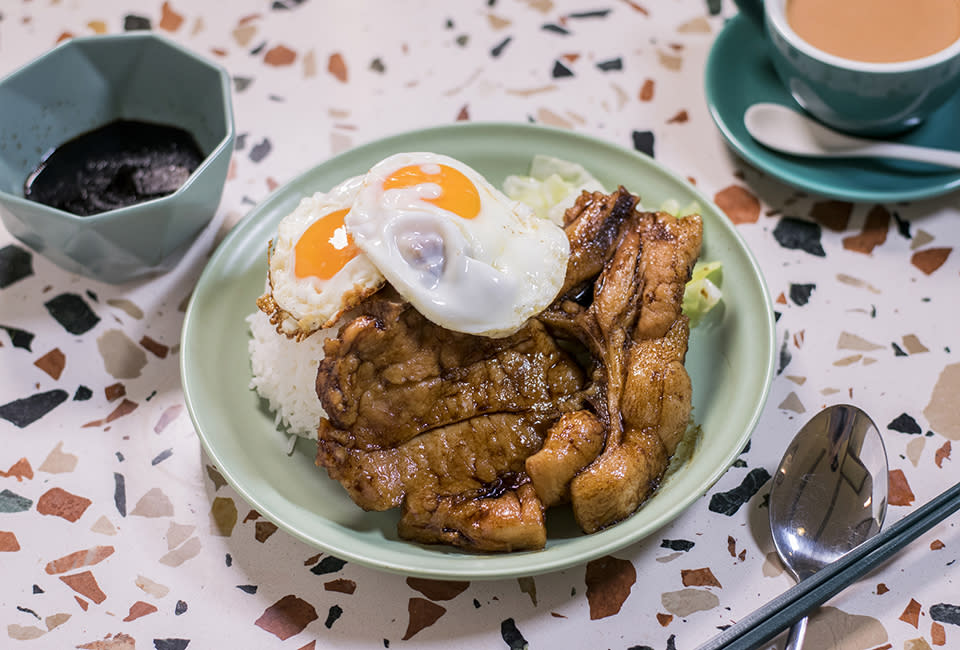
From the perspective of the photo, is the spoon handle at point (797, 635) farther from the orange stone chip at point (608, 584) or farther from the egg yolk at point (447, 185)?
the egg yolk at point (447, 185)

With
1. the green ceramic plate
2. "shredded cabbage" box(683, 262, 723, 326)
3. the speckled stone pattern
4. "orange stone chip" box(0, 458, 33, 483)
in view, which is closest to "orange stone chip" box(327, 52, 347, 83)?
the speckled stone pattern

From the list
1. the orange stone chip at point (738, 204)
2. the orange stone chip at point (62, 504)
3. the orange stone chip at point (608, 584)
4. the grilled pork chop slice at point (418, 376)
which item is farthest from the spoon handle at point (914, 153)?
the orange stone chip at point (62, 504)

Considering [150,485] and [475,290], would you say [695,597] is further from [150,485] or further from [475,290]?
[150,485]

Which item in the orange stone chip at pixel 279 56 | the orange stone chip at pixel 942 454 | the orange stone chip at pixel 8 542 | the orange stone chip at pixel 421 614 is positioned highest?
the orange stone chip at pixel 279 56

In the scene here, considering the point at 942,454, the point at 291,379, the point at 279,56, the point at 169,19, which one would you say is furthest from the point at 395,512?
the point at 169,19

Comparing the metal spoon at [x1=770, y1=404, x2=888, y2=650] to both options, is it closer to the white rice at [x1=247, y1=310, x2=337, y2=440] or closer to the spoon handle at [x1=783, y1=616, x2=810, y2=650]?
the spoon handle at [x1=783, y1=616, x2=810, y2=650]
